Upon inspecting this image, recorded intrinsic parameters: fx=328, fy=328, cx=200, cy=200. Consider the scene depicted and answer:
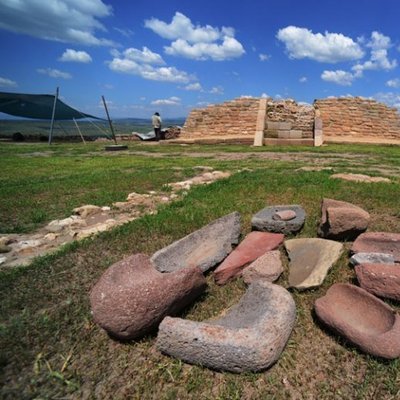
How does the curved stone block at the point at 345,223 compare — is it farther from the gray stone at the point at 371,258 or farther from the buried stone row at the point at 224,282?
the gray stone at the point at 371,258

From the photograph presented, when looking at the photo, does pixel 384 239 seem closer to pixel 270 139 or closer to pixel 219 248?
pixel 219 248

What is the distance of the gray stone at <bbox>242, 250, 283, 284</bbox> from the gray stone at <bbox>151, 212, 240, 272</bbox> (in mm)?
336

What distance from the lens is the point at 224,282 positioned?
2.90 m

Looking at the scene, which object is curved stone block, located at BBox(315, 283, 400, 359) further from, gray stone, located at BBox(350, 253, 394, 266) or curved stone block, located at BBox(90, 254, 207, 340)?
curved stone block, located at BBox(90, 254, 207, 340)

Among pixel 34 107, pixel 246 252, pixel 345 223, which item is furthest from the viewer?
pixel 34 107

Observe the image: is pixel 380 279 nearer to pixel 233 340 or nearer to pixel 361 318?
pixel 361 318

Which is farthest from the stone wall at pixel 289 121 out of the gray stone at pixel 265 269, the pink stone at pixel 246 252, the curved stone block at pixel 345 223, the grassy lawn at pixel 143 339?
the gray stone at pixel 265 269

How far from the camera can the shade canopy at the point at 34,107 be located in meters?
20.4

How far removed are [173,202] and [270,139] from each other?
11800mm

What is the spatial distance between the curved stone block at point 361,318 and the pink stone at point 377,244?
2.37ft

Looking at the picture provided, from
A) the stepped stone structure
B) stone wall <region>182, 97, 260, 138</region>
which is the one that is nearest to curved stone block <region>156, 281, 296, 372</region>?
the stepped stone structure

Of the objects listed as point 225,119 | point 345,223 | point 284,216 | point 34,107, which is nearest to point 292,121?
point 225,119

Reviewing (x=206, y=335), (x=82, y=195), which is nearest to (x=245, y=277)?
(x=206, y=335)

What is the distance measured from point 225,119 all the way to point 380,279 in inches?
680
